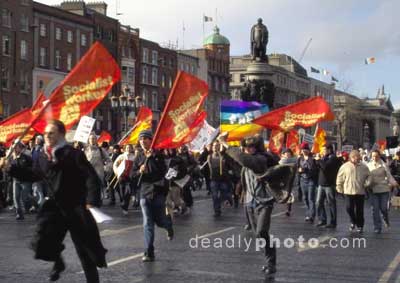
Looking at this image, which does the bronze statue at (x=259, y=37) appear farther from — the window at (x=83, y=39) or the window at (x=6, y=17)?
the window at (x=83, y=39)

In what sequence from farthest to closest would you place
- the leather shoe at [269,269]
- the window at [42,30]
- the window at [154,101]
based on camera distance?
the window at [154,101]
the window at [42,30]
the leather shoe at [269,269]

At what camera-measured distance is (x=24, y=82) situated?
203ft

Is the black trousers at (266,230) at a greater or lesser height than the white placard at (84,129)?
lesser

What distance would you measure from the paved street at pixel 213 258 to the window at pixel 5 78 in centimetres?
4404

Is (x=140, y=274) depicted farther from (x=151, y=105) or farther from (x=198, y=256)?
(x=151, y=105)

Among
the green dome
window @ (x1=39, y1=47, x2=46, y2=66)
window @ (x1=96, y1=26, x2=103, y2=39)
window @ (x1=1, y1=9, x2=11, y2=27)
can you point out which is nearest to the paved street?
window @ (x1=1, y1=9, x2=11, y2=27)

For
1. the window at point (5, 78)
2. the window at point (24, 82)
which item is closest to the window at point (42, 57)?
the window at point (24, 82)

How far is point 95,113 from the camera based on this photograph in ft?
232

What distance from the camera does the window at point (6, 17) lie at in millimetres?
59106

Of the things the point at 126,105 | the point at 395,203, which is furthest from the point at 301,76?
the point at 395,203

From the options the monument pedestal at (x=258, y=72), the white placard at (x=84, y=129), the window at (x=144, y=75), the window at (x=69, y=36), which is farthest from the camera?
the window at (x=144, y=75)

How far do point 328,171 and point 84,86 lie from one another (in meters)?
7.65

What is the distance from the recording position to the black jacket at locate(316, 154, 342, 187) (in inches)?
651

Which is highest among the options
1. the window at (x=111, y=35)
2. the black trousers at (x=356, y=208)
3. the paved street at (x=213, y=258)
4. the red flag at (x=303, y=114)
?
the window at (x=111, y=35)
